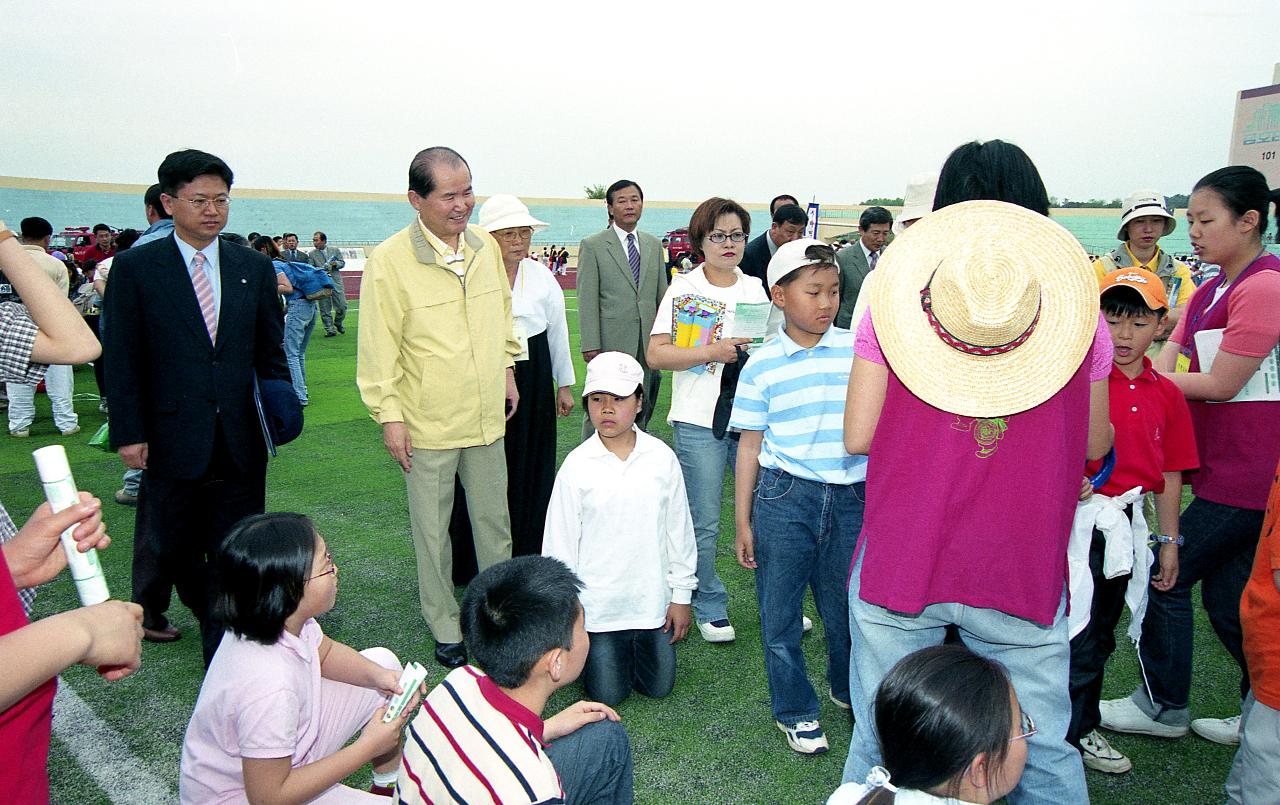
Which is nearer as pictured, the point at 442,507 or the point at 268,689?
the point at 268,689

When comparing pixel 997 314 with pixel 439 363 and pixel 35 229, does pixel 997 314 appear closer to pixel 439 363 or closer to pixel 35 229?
pixel 439 363

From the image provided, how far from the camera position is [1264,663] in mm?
2184

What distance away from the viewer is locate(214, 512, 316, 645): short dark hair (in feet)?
7.34

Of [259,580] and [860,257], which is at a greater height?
[860,257]

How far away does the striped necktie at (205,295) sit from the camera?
10.9 ft

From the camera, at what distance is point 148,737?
3148mm

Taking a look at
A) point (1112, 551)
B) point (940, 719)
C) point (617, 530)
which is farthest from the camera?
point (617, 530)

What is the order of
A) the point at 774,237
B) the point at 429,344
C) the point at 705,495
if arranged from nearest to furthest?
the point at 429,344 < the point at 705,495 < the point at 774,237

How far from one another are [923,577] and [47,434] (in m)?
8.66

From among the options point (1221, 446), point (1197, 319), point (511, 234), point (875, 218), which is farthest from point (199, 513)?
point (875, 218)

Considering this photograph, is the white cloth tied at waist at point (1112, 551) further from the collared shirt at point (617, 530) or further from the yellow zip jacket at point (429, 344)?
the yellow zip jacket at point (429, 344)

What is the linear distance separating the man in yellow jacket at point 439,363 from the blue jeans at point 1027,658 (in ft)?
7.28

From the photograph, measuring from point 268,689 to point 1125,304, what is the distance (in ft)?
9.22

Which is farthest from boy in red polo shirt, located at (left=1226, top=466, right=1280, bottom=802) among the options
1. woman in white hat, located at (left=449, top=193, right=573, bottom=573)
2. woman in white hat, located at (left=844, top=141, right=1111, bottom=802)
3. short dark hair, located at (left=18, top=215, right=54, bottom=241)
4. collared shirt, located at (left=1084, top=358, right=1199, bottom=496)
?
short dark hair, located at (left=18, top=215, right=54, bottom=241)
